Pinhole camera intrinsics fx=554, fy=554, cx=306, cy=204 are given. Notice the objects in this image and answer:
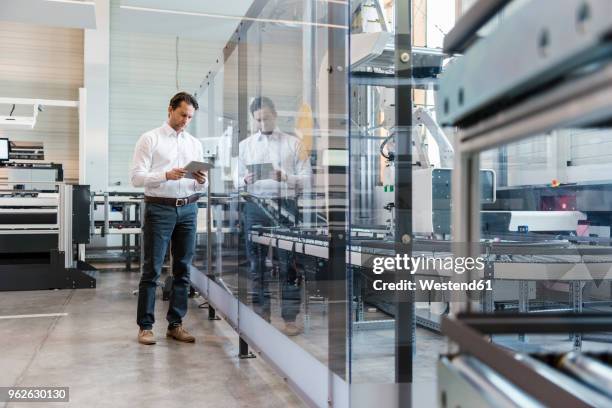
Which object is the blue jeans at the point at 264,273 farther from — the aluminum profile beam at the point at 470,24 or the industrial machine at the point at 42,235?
the industrial machine at the point at 42,235

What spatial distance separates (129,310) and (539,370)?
4.14 meters

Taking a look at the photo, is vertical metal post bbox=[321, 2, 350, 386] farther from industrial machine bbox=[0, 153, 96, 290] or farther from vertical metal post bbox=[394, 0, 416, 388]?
industrial machine bbox=[0, 153, 96, 290]

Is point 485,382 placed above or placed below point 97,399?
above

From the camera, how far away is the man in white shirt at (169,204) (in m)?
3.26

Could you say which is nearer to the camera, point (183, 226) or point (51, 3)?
point (183, 226)

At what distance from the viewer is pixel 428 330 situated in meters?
3.21

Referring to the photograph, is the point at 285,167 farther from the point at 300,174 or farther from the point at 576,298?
the point at 576,298

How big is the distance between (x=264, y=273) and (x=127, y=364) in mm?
921

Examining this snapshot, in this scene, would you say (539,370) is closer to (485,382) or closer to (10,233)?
(485,382)

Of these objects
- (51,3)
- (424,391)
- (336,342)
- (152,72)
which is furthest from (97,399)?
(152,72)

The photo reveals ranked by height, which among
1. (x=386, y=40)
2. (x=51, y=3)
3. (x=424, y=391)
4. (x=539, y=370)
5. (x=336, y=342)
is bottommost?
(x=424, y=391)

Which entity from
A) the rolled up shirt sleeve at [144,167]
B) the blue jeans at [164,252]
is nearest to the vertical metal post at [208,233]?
the blue jeans at [164,252]

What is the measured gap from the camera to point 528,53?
17.7 inches

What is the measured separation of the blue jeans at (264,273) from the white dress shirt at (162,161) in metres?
0.51
